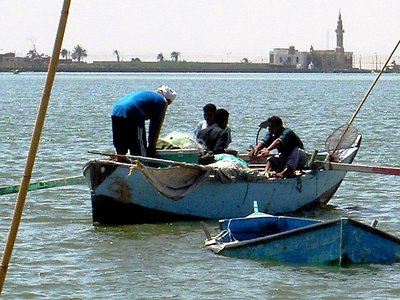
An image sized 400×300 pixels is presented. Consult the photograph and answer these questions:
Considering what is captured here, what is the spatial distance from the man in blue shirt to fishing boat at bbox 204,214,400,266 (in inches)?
96.6

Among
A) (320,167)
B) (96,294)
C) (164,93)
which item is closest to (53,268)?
(96,294)

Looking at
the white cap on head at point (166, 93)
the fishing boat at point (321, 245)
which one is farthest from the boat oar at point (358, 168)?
the fishing boat at point (321, 245)

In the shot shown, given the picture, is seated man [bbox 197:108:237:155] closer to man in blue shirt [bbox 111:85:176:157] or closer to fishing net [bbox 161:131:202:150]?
fishing net [bbox 161:131:202:150]

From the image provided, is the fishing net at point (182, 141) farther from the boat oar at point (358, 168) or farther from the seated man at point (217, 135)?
the boat oar at point (358, 168)

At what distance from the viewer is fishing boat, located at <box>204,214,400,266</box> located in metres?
11.7

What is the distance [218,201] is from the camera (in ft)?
49.2

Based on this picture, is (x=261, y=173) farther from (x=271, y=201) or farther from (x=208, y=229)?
(x=208, y=229)

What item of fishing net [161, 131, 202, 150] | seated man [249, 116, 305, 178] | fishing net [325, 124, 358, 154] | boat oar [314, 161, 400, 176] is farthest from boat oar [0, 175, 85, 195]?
fishing net [325, 124, 358, 154]

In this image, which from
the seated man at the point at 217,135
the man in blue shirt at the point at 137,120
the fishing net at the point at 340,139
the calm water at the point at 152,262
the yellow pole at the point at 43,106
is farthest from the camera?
the fishing net at the point at 340,139

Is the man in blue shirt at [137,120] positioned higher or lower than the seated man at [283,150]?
higher

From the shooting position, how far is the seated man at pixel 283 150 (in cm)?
1527

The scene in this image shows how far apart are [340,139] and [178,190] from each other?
3.91 m

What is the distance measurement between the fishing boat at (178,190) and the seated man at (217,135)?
0.54 m

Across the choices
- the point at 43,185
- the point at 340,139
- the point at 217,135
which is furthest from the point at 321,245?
the point at 340,139
